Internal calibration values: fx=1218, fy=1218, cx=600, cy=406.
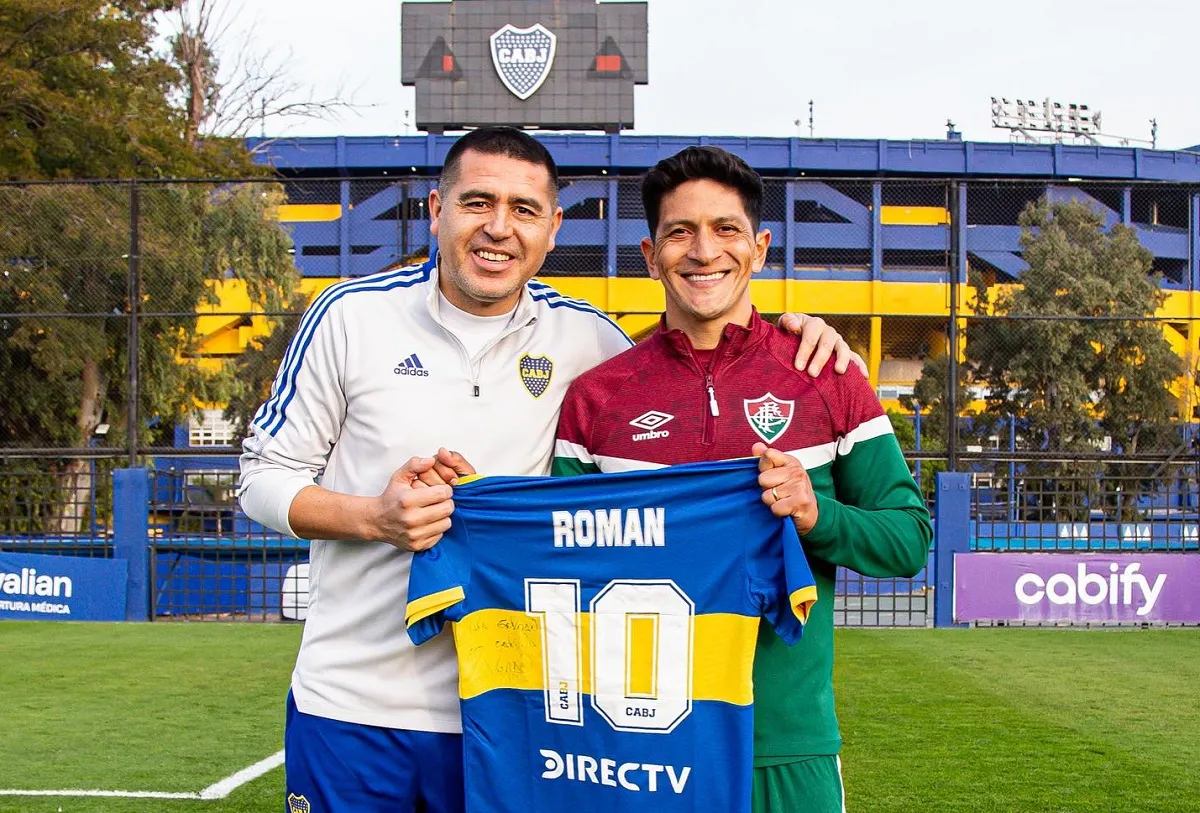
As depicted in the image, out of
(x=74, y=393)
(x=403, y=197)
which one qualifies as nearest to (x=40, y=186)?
(x=74, y=393)

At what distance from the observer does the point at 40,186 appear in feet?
42.6

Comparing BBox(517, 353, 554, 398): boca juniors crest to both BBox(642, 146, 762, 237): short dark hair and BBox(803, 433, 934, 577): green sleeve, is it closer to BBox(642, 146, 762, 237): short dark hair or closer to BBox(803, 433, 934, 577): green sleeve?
BBox(642, 146, 762, 237): short dark hair

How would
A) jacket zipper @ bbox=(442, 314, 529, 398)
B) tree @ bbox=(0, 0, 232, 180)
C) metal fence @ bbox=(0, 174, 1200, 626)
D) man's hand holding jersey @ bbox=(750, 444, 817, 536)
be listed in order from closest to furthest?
man's hand holding jersey @ bbox=(750, 444, 817, 536)
jacket zipper @ bbox=(442, 314, 529, 398)
metal fence @ bbox=(0, 174, 1200, 626)
tree @ bbox=(0, 0, 232, 180)

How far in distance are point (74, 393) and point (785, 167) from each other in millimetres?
22238

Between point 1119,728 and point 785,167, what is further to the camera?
point 785,167

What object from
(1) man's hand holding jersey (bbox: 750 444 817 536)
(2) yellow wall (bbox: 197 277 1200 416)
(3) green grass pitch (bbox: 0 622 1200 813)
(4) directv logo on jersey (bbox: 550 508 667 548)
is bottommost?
(3) green grass pitch (bbox: 0 622 1200 813)

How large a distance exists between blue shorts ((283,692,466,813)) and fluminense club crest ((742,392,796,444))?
3.00 ft

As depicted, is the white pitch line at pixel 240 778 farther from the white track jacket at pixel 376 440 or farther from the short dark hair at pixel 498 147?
the short dark hair at pixel 498 147

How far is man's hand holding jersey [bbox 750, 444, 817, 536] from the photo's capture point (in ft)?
7.74

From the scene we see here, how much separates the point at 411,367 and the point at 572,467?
415 mm

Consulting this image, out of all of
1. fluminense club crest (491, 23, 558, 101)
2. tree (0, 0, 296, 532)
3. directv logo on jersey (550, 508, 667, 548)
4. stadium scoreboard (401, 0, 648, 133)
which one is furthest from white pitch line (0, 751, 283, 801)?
fluminense club crest (491, 23, 558, 101)

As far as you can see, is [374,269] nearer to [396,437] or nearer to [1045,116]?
[396,437]

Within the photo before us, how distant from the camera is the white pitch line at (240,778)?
5.09 meters

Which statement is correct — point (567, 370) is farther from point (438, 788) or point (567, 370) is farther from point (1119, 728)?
point (1119, 728)
